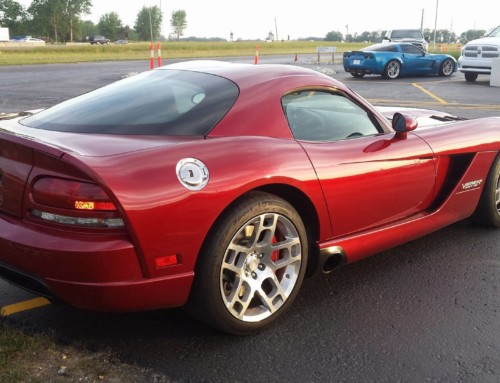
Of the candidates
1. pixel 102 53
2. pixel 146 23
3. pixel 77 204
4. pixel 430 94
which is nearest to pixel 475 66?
pixel 430 94

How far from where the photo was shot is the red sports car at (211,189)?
2.48 meters

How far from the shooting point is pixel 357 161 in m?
3.36

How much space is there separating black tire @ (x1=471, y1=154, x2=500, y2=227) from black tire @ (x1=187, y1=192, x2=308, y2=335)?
205 centimetres

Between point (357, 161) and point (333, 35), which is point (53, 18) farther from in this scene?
point (357, 161)

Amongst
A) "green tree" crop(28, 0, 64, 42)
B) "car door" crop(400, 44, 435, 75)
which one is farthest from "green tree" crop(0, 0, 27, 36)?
"car door" crop(400, 44, 435, 75)

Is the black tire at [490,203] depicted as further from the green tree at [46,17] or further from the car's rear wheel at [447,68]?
the green tree at [46,17]

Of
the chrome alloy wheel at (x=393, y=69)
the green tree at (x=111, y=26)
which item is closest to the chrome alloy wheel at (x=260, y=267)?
the chrome alloy wheel at (x=393, y=69)

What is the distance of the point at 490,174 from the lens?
4410 mm

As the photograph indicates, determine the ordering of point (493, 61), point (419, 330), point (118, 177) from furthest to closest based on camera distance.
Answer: point (493, 61) < point (419, 330) < point (118, 177)

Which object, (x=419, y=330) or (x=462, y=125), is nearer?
(x=419, y=330)

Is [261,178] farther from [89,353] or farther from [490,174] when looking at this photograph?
[490,174]

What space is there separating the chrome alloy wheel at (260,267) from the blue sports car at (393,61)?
57.8ft

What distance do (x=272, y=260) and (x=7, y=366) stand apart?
137 cm

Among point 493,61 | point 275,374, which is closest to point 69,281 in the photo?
point 275,374
